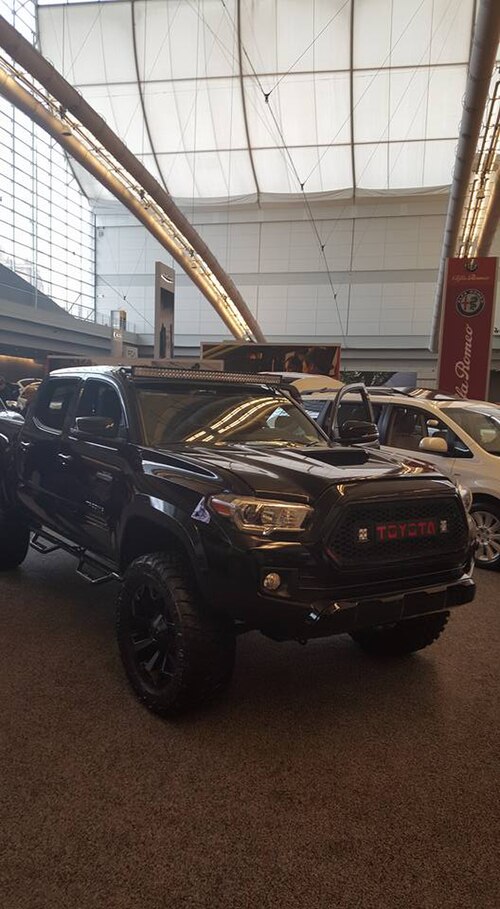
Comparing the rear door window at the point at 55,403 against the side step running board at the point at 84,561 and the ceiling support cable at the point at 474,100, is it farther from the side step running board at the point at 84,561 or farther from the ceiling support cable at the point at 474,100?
the ceiling support cable at the point at 474,100

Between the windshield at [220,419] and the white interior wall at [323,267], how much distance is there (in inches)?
1606

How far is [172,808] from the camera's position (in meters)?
2.45

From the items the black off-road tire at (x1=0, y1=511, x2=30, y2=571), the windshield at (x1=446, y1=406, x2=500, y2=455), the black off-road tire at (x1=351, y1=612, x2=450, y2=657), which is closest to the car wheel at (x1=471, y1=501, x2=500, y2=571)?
the windshield at (x1=446, y1=406, x2=500, y2=455)

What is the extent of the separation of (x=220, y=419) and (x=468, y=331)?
42.4 feet

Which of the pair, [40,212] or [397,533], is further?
[40,212]

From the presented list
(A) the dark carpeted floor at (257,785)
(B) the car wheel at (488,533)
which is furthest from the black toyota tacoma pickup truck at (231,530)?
(B) the car wheel at (488,533)

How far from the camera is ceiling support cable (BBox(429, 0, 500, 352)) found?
1855cm

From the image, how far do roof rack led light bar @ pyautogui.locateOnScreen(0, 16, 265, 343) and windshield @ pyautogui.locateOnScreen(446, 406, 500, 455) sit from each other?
22.3m

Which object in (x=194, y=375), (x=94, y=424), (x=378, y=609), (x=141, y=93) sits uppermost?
(x=141, y=93)

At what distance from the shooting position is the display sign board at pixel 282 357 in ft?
65.1

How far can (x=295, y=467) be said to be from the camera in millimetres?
3047

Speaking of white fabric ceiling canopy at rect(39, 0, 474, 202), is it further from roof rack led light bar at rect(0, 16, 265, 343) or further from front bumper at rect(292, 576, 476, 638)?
front bumper at rect(292, 576, 476, 638)

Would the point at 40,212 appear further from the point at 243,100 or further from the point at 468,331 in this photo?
the point at 468,331

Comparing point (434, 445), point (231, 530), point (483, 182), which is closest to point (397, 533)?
point (231, 530)
